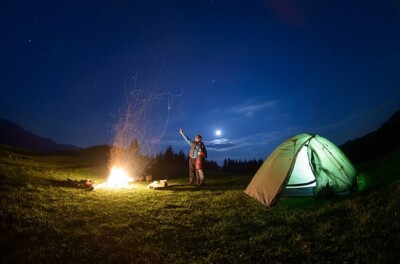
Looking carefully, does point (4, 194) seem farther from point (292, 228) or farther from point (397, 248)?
point (397, 248)

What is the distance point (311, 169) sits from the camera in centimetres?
1448

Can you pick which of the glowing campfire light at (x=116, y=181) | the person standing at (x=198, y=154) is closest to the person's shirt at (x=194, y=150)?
the person standing at (x=198, y=154)

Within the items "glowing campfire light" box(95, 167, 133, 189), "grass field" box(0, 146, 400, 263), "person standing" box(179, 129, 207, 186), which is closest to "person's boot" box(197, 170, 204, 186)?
"person standing" box(179, 129, 207, 186)

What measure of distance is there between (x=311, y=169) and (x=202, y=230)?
6976 millimetres

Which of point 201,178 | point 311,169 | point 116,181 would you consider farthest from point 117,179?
point 311,169

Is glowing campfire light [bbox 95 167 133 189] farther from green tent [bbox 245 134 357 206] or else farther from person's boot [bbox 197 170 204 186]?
green tent [bbox 245 134 357 206]

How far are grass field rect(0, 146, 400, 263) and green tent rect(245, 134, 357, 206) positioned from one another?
0.69 m

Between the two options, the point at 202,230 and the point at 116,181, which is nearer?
the point at 202,230

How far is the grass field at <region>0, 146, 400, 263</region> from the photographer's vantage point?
7.69 metres

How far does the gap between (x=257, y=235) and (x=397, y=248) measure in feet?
12.1

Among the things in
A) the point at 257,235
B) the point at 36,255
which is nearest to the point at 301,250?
the point at 257,235

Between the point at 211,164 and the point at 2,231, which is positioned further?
the point at 211,164

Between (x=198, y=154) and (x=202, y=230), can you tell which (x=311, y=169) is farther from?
(x=198, y=154)

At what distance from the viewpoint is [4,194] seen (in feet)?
41.6
